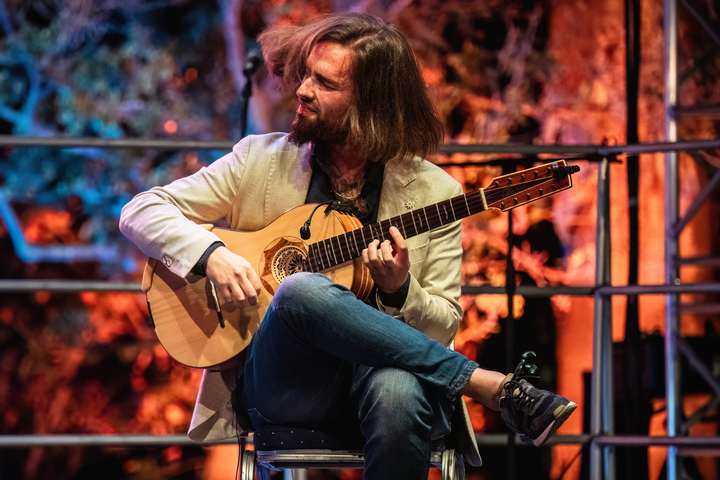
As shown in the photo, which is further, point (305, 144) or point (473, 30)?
point (473, 30)

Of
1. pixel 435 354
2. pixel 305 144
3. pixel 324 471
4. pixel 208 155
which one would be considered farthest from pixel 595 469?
pixel 208 155

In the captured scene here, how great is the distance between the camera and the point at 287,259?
160 centimetres

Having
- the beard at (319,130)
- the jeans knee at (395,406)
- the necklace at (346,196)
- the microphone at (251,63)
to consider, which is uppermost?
the microphone at (251,63)

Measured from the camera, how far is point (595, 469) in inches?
79.0

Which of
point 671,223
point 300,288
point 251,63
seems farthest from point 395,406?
point 671,223

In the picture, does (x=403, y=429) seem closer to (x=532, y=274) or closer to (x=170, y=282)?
(x=170, y=282)

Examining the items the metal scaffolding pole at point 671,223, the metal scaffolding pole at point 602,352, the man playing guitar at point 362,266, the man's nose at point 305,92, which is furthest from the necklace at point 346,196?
the metal scaffolding pole at point 671,223

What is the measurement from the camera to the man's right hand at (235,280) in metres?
1.42

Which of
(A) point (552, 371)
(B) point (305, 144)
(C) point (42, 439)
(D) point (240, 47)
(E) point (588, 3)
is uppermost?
(E) point (588, 3)

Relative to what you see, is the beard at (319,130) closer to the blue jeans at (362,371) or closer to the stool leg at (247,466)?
the blue jeans at (362,371)

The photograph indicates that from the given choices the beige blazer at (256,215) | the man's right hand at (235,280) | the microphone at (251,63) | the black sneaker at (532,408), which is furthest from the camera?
the microphone at (251,63)

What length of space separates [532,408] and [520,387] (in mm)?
50

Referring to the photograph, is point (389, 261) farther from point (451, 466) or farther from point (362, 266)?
point (451, 466)

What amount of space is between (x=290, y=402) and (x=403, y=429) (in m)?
0.26
